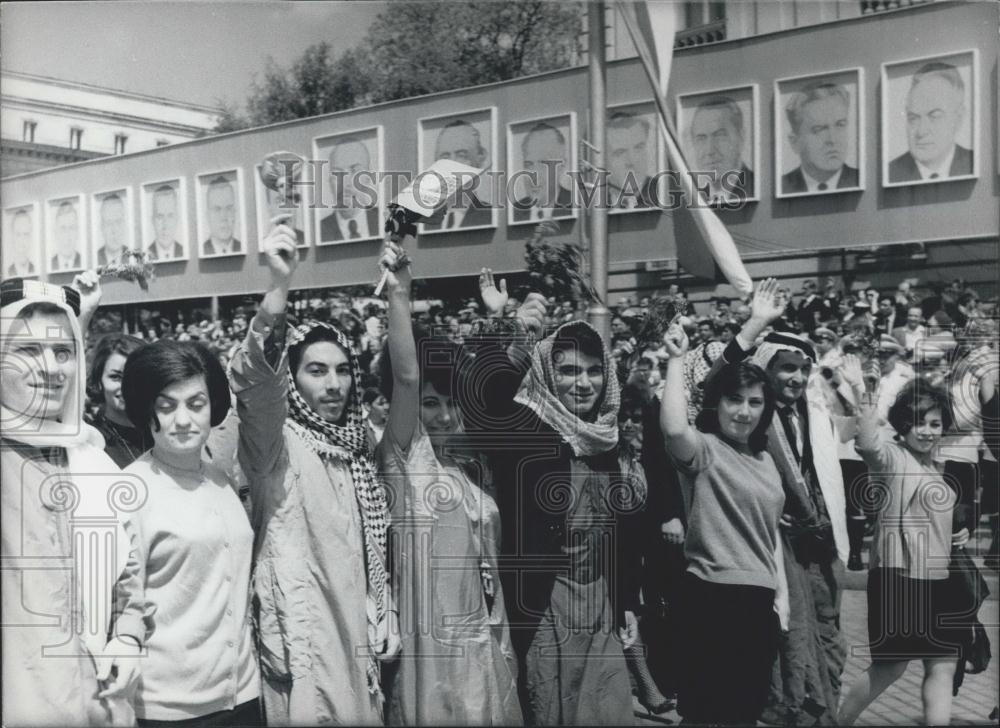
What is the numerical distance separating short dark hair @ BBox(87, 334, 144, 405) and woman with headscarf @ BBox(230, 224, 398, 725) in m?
0.58

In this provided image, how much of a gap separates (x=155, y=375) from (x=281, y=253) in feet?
1.69

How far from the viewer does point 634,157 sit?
3.55 metres

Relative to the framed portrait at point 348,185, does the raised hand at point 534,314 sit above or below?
below

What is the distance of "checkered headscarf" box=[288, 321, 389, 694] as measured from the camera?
314cm

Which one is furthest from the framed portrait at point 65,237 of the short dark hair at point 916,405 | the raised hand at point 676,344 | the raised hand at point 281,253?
the short dark hair at point 916,405

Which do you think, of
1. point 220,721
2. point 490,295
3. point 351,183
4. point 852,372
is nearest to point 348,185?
point 351,183

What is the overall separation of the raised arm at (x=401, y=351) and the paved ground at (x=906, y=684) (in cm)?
147

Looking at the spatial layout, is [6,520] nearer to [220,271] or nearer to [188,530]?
[188,530]

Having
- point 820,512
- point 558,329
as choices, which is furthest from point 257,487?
point 820,512

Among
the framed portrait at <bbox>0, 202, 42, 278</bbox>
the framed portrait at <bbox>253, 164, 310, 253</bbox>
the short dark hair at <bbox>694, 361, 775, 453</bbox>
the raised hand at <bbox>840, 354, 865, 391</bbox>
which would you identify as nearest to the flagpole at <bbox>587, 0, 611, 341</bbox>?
the short dark hair at <bbox>694, 361, 775, 453</bbox>

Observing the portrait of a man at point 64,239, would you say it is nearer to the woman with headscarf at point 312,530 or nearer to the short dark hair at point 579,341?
the woman with headscarf at point 312,530

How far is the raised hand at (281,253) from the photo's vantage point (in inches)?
120

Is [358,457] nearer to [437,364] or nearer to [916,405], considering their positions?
[437,364]

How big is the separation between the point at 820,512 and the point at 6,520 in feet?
8.84
